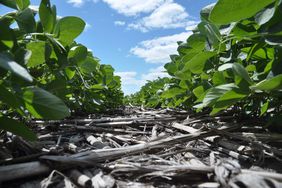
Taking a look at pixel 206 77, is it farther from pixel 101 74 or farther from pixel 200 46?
pixel 101 74

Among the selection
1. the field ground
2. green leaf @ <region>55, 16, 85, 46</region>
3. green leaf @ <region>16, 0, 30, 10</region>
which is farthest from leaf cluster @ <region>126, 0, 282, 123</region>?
green leaf @ <region>16, 0, 30, 10</region>

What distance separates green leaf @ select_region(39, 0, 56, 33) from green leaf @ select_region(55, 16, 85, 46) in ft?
0.08

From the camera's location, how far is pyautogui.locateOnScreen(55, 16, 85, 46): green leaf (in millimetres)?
1317

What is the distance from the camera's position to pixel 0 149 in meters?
1.17

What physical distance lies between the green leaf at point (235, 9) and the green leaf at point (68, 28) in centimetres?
60

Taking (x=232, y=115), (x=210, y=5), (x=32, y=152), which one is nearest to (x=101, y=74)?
(x=232, y=115)

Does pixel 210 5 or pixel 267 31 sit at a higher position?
pixel 210 5

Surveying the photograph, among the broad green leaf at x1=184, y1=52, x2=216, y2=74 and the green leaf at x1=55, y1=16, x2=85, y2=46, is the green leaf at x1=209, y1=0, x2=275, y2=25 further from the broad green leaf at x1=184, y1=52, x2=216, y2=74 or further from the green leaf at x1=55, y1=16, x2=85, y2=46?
the green leaf at x1=55, y1=16, x2=85, y2=46

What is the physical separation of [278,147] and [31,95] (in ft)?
3.06

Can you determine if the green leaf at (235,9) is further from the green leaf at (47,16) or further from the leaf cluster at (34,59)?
the green leaf at (47,16)

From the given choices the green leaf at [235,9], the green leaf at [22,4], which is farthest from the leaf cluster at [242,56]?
the green leaf at [22,4]

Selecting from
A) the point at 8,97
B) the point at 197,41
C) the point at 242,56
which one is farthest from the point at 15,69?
the point at 197,41

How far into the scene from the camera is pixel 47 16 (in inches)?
50.4

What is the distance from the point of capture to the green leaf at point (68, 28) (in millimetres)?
1317
